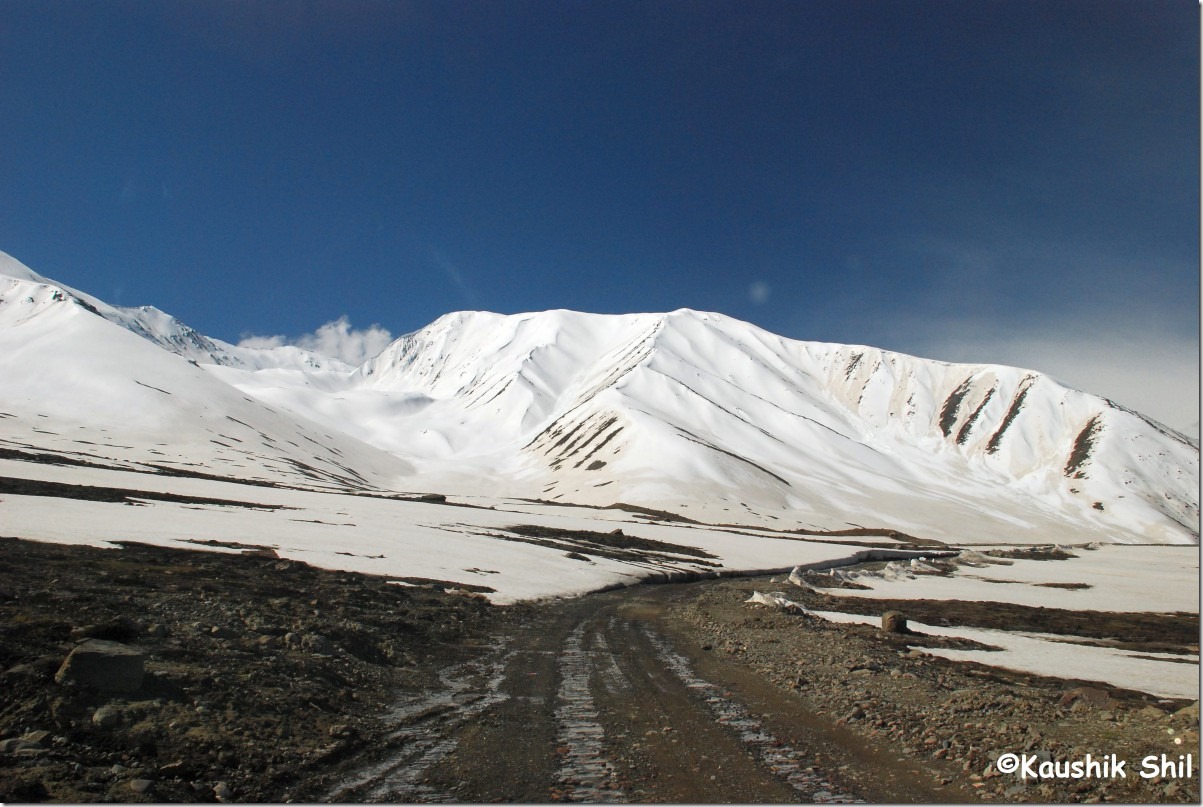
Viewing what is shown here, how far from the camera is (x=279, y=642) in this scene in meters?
19.0

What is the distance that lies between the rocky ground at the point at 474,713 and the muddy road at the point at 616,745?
7 centimetres

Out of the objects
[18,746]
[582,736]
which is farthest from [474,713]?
[18,746]

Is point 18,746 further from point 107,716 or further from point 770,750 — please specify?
point 770,750

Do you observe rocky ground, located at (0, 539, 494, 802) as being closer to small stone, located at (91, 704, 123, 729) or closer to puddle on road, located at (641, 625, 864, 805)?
small stone, located at (91, 704, 123, 729)

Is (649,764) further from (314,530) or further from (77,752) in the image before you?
(314,530)

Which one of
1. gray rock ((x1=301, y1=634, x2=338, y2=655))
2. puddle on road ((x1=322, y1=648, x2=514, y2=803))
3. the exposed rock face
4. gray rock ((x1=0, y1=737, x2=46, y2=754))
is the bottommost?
puddle on road ((x1=322, y1=648, x2=514, y2=803))

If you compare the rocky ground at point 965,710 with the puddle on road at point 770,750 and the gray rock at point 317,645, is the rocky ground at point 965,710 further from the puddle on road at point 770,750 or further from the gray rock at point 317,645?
the gray rock at point 317,645

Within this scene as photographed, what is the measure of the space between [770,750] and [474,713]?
6783mm

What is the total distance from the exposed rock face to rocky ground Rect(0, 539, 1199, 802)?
0.04 metres

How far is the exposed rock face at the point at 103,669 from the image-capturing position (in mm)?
12097

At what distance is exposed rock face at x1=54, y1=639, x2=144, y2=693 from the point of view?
12.1 meters

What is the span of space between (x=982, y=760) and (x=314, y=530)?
5918 centimetres

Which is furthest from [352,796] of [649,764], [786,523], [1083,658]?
[786,523]

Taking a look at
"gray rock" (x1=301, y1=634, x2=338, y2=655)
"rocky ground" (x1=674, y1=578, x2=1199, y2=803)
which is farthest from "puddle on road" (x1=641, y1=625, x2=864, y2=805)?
"gray rock" (x1=301, y1=634, x2=338, y2=655)
